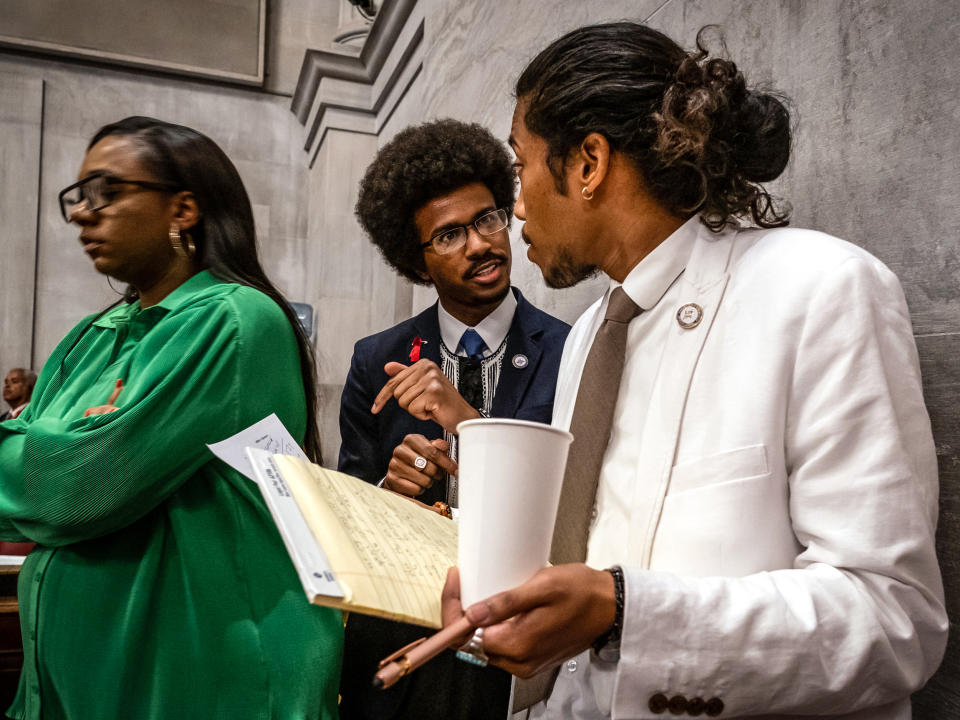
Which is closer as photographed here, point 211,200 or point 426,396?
point 426,396

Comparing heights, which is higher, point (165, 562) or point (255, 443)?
point (255, 443)

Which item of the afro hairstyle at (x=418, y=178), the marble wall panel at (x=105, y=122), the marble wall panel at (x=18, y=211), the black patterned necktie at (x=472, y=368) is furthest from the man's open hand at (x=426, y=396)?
the marble wall panel at (x=18, y=211)

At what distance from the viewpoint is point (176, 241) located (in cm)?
217

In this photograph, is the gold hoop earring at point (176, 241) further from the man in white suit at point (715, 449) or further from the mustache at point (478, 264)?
the man in white suit at point (715, 449)

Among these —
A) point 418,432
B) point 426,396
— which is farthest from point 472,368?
point 426,396

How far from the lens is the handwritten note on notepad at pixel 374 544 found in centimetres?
82

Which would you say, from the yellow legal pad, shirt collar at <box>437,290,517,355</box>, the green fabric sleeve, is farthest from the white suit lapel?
shirt collar at <box>437,290,517,355</box>

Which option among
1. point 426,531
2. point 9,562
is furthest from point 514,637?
point 9,562

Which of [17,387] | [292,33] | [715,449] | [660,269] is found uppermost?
[292,33]

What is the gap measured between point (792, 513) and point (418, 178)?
6.45 ft

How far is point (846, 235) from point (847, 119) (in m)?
0.26

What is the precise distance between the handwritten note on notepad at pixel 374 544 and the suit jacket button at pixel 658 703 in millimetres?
336

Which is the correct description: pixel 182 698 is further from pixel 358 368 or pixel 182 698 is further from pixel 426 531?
pixel 358 368

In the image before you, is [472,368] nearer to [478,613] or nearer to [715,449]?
[715,449]
